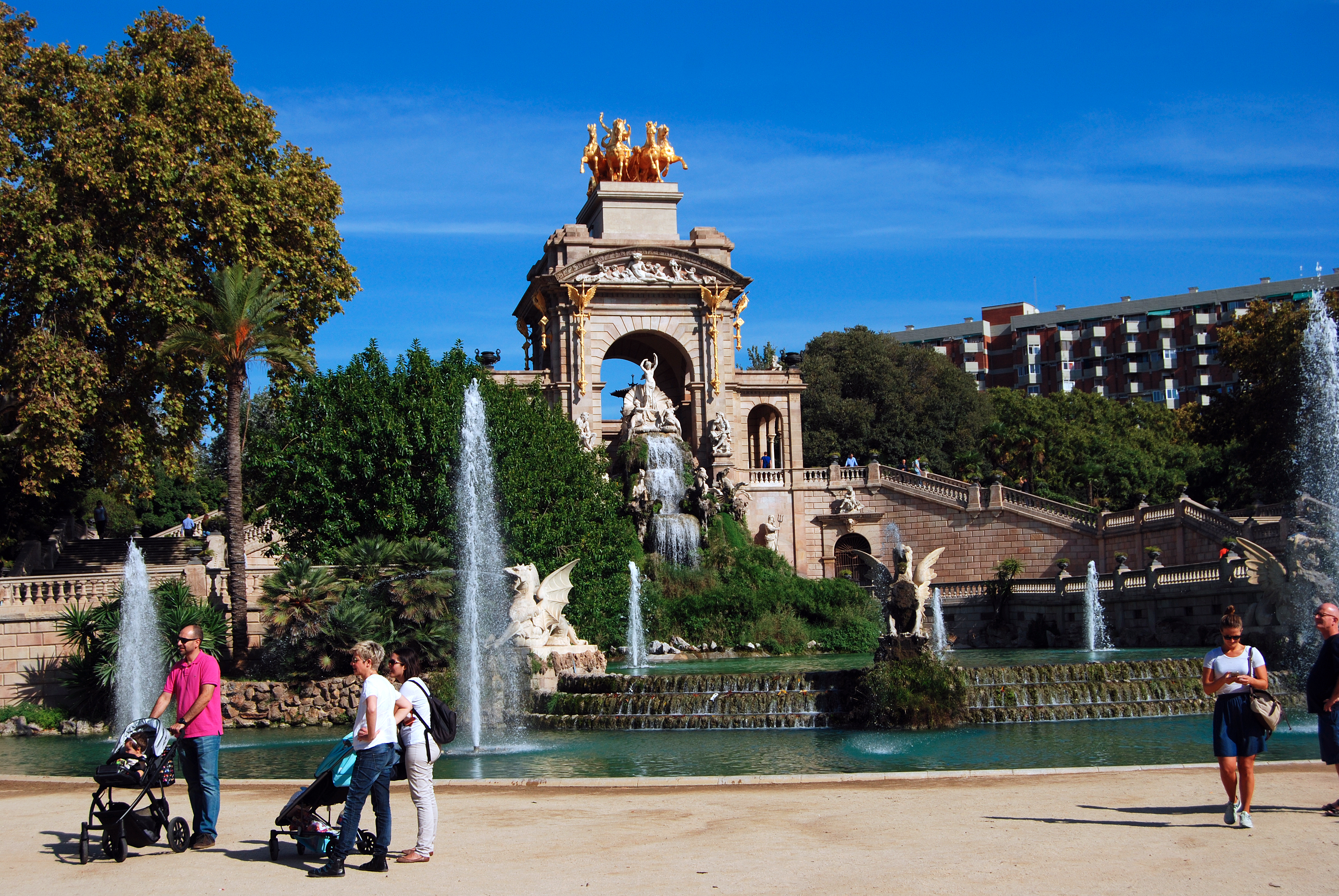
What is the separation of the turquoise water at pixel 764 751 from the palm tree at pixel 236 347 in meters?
4.89

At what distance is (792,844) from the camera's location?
Answer: 9000mm

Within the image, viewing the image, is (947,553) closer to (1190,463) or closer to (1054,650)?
(1054,650)

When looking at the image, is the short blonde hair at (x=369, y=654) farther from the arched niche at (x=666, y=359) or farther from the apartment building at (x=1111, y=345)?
the apartment building at (x=1111, y=345)

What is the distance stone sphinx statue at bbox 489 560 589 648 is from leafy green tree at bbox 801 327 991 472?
40.3 meters

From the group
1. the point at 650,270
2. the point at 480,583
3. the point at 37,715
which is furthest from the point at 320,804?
the point at 650,270

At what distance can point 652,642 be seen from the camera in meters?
34.1

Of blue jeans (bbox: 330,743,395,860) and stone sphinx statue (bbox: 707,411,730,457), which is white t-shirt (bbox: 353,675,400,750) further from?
stone sphinx statue (bbox: 707,411,730,457)

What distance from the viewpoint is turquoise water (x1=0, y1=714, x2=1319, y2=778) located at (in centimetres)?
1441

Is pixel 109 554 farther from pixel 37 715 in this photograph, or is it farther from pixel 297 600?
pixel 297 600

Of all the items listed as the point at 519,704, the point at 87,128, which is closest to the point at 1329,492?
the point at 519,704

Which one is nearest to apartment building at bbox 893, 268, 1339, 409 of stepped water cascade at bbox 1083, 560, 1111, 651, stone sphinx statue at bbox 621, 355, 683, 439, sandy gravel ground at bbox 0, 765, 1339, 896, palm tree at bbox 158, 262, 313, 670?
stone sphinx statue at bbox 621, 355, 683, 439

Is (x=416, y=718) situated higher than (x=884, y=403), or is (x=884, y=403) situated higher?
(x=884, y=403)

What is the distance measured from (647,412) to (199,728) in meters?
35.1

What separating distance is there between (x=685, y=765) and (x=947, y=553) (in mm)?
32410
